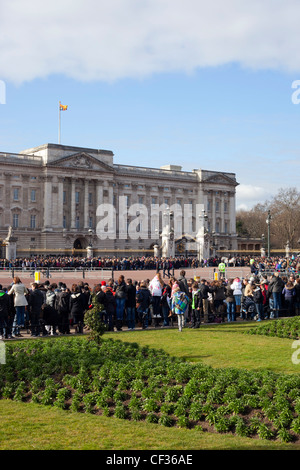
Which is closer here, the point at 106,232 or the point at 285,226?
the point at 106,232

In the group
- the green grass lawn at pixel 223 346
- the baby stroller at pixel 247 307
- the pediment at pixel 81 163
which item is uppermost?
the pediment at pixel 81 163

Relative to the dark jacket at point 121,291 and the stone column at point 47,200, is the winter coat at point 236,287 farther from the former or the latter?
the stone column at point 47,200

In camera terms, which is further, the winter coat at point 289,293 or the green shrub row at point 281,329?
the winter coat at point 289,293

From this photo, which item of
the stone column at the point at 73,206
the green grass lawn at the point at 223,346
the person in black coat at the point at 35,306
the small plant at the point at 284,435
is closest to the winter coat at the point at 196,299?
the green grass lawn at the point at 223,346

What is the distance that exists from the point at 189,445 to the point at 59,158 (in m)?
78.0

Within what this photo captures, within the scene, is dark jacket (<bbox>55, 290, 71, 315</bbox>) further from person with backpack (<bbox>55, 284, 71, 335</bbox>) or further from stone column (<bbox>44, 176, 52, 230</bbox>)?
stone column (<bbox>44, 176, 52, 230</bbox>)

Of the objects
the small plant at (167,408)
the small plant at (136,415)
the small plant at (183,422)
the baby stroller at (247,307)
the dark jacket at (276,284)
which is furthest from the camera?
the baby stroller at (247,307)

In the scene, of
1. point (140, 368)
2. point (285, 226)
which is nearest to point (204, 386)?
point (140, 368)

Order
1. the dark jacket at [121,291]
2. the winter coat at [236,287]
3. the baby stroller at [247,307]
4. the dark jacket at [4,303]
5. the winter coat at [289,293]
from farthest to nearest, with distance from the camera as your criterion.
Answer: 1. the baby stroller at [247,307]
2. the winter coat at [289,293]
3. the winter coat at [236,287]
4. the dark jacket at [121,291]
5. the dark jacket at [4,303]

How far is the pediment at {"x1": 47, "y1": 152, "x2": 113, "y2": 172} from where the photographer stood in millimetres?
83988

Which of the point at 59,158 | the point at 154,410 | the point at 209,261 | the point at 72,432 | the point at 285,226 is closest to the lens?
the point at 72,432

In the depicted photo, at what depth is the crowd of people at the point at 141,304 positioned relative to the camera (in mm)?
18469
